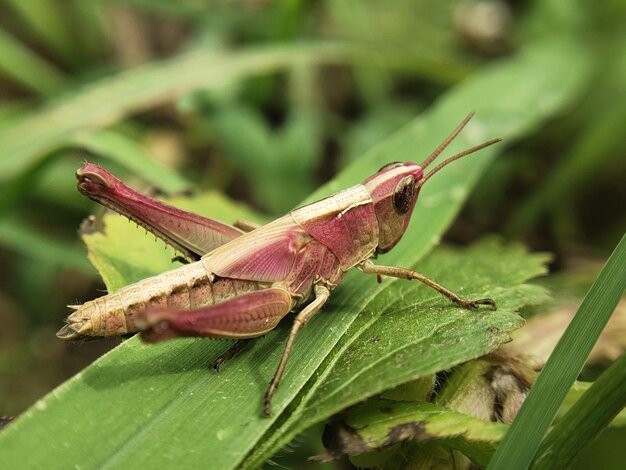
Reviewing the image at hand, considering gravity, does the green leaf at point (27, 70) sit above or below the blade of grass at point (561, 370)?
above

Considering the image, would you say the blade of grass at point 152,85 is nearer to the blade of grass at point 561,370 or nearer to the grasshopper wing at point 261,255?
the grasshopper wing at point 261,255

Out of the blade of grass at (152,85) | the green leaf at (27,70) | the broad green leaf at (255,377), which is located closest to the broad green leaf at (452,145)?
the broad green leaf at (255,377)

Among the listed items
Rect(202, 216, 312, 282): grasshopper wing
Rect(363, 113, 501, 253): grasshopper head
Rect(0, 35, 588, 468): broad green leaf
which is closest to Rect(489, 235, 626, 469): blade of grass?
Rect(0, 35, 588, 468): broad green leaf

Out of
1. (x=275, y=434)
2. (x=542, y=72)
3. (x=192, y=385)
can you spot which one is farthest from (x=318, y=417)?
(x=542, y=72)

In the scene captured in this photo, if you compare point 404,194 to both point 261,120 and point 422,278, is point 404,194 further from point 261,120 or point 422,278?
point 261,120

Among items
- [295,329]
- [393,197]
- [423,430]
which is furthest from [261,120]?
[423,430]

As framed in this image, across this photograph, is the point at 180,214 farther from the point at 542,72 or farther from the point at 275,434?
the point at 542,72

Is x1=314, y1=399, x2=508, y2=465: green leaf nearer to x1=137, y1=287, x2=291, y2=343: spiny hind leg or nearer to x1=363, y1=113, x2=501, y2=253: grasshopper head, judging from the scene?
x1=137, y1=287, x2=291, y2=343: spiny hind leg
